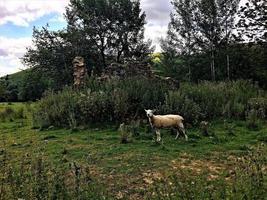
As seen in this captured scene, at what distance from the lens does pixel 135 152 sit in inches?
354

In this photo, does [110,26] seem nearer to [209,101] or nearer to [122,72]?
[122,72]

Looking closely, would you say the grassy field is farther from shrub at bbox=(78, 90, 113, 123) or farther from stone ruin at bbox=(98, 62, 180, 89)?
stone ruin at bbox=(98, 62, 180, 89)

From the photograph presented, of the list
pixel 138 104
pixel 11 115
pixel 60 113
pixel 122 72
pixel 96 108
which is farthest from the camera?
pixel 11 115

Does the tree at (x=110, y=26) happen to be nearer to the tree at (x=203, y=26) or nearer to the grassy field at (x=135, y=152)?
the tree at (x=203, y=26)

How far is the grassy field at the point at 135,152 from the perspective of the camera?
Result: 6973 millimetres

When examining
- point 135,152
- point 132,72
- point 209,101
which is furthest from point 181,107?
point 132,72

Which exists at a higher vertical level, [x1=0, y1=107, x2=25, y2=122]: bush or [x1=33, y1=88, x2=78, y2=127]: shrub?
[x1=33, y1=88, x2=78, y2=127]: shrub

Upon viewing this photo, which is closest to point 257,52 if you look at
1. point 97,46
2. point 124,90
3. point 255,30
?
point 255,30

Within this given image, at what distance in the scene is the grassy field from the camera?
22.9 ft

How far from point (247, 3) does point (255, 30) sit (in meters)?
1.95

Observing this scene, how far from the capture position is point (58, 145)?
10.3 meters

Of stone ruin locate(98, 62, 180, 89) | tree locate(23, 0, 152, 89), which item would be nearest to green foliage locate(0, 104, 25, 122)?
stone ruin locate(98, 62, 180, 89)

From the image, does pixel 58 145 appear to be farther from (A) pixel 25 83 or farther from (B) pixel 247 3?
(A) pixel 25 83

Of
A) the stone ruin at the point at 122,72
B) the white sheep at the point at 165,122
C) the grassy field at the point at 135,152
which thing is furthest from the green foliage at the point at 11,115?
the white sheep at the point at 165,122
